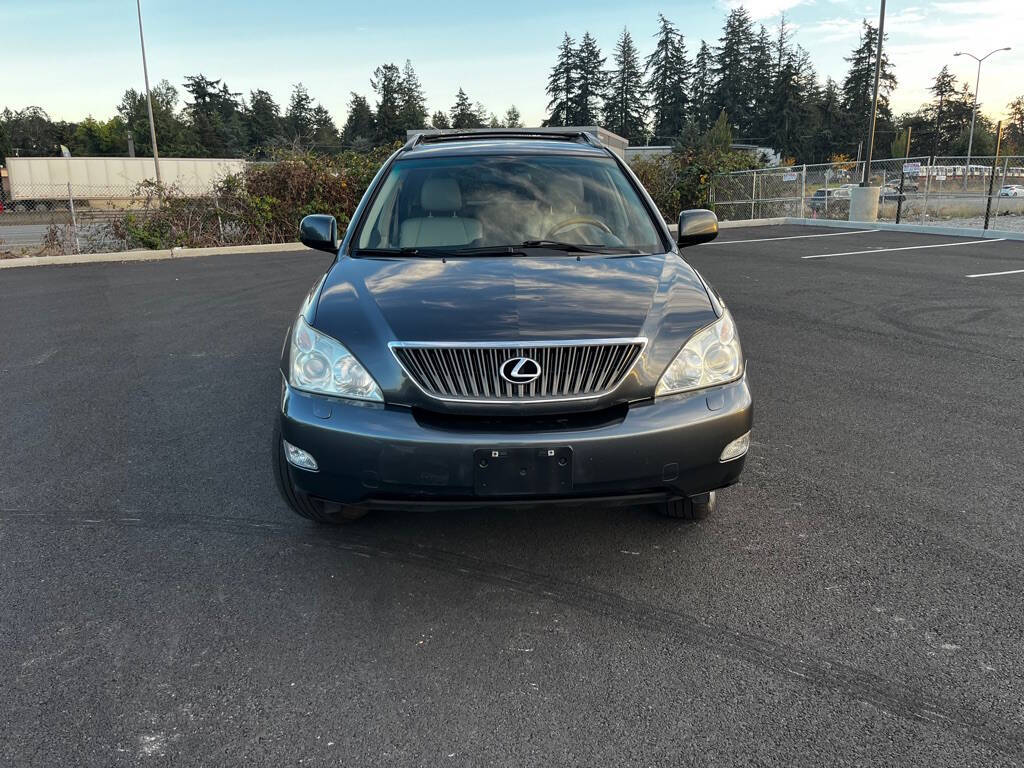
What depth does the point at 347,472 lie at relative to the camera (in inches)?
112

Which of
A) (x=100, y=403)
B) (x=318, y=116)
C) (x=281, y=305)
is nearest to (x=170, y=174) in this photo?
(x=281, y=305)

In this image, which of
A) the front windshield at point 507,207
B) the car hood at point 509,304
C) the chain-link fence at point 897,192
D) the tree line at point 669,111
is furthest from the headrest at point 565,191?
the tree line at point 669,111

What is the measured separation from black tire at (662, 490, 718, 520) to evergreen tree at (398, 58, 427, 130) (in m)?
114

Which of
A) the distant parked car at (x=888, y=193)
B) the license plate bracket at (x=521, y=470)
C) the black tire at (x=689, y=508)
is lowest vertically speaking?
the black tire at (x=689, y=508)

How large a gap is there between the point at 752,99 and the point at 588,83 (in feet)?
74.5

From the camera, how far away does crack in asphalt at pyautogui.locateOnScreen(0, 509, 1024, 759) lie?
2289 millimetres

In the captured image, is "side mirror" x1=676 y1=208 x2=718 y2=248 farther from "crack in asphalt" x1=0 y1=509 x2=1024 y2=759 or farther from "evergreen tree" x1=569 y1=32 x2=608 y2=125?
"evergreen tree" x1=569 y1=32 x2=608 y2=125

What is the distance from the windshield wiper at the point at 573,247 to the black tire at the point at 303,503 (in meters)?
1.57

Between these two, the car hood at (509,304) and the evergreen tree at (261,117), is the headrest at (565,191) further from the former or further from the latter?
the evergreen tree at (261,117)

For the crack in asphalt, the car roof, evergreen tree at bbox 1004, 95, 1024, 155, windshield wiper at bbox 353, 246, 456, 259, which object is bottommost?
the crack in asphalt

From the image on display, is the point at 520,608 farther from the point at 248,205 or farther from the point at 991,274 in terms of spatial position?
the point at 248,205

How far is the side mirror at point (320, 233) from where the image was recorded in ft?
14.3

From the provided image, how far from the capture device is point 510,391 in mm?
2789

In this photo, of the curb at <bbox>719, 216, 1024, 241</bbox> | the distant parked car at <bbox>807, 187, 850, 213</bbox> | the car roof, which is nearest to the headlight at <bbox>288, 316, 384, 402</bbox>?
the car roof
